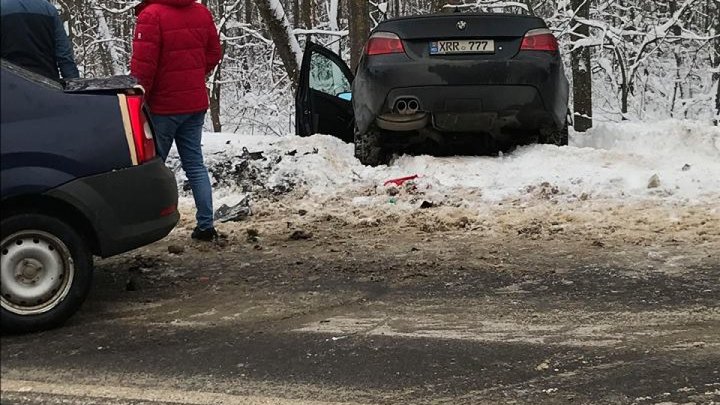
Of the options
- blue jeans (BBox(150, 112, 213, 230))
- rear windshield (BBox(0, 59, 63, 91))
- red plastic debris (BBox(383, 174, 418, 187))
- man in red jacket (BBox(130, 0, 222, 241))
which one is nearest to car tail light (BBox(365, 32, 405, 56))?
red plastic debris (BBox(383, 174, 418, 187))

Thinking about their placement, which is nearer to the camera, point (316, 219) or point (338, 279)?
point (338, 279)

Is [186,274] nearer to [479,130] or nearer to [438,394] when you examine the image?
[438,394]

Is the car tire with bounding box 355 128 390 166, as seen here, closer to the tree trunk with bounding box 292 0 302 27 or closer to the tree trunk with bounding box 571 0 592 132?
the tree trunk with bounding box 571 0 592 132

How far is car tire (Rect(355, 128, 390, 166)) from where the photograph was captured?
300 inches

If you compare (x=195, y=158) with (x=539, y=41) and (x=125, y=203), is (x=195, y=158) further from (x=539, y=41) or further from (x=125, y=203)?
(x=539, y=41)

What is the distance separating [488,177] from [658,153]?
1990 millimetres

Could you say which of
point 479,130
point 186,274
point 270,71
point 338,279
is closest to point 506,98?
point 479,130

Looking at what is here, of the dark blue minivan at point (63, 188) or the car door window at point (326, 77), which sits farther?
the car door window at point (326, 77)

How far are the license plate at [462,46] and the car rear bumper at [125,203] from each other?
3.59 m

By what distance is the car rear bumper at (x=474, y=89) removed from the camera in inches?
274

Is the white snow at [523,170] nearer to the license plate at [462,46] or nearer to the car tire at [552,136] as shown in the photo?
the car tire at [552,136]

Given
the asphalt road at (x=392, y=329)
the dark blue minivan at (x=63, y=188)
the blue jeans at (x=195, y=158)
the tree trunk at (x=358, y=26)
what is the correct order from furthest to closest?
the tree trunk at (x=358, y=26)
the blue jeans at (x=195, y=158)
the dark blue minivan at (x=63, y=188)
the asphalt road at (x=392, y=329)

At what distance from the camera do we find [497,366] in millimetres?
3236

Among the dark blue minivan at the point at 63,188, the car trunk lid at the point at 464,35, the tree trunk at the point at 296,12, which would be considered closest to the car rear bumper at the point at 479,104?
the car trunk lid at the point at 464,35
